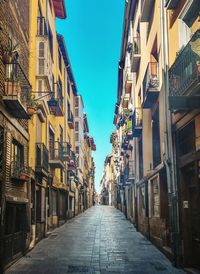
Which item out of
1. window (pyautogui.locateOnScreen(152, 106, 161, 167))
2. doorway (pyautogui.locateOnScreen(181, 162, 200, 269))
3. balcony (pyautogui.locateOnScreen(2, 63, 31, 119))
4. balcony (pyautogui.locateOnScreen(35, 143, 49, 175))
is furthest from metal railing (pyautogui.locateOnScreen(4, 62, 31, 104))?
window (pyautogui.locateOnScreen(152, 106, 161, 167))

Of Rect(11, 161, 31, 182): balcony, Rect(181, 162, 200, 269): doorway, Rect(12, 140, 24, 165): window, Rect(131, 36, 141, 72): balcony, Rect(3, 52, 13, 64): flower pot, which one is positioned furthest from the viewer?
Rect(131, 36, 141, 72): balcony

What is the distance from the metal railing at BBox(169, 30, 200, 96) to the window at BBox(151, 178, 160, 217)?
6.08 metres

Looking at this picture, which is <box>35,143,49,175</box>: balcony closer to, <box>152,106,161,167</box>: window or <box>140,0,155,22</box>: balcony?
<box>152,106,161,167</box>: window

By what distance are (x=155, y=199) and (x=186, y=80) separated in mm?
7997

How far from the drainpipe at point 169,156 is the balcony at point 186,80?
1722 mm

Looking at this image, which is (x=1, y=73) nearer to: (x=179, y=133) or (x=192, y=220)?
(x=179, y=133)

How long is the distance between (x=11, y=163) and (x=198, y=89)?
6446 millimetres

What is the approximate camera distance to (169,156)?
12664 millimetres

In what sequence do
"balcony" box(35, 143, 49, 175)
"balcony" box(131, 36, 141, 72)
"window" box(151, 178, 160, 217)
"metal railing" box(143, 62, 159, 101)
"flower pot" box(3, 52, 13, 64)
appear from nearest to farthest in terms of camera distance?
"flower pot" box(3, 52, 13, 64) → "metal railing" box(143, 62, 159, 101) → "window" box(151, 178, 160, 217) → "balcony" box(35, 143, 49, 175) → "balcony" box(131, 36, 141, 72)

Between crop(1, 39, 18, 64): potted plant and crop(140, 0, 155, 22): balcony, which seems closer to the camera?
crop(1, 39, 18, 64): potted plant

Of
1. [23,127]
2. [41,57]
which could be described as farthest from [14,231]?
[41,57]

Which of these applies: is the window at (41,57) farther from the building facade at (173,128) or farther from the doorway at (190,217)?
the doorway at (190,217)

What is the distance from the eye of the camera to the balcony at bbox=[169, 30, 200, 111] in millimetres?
8791

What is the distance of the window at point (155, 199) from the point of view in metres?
15.9
